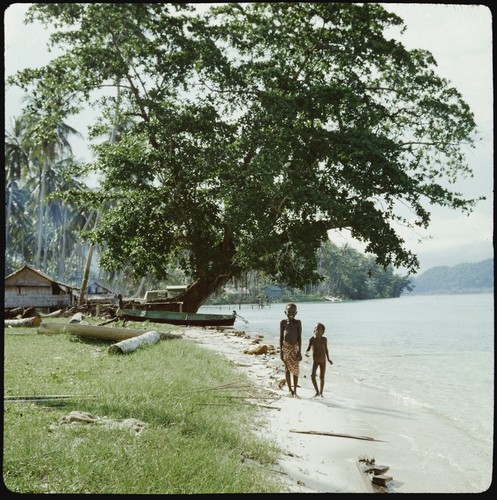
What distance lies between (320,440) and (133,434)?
257 cm

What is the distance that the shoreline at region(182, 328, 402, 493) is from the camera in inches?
175

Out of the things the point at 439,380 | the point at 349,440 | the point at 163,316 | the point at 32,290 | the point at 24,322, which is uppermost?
the point at 32,290

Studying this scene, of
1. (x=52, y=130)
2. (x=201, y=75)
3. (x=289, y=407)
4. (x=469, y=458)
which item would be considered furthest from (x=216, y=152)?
(x=469, y=458)

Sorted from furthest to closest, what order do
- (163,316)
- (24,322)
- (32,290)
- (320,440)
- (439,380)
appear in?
(32,290) → (163,316) → (24,322) → (439,380) → (320,440)

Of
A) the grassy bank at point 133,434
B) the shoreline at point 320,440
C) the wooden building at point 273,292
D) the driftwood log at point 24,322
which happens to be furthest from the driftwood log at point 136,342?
the wooden building at point 273,292

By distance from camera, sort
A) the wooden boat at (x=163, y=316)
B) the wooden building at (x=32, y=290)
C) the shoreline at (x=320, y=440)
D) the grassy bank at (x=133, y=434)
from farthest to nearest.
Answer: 1. the wooden building at (x=32, y=290)
2. the wooden boat at (x=163, y=316)
3. the shoreline at (x=320, y=440)
4. the grassy bank at (x=133, y=434)

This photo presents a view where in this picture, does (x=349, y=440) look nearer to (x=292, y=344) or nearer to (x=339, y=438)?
(x=339, y=438)

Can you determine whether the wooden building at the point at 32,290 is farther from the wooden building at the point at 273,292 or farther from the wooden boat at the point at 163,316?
the wooden building at the point at 273,292

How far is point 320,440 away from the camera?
5797mm

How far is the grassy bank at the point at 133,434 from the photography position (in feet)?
11.3

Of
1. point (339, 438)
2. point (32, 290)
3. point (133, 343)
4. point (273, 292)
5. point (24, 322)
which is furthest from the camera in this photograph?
point (273, 292)

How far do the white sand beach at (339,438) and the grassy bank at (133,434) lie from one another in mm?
351

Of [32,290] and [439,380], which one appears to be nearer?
[439,380]

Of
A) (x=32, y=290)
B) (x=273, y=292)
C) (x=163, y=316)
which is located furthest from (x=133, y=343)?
(x=273, y=292)
